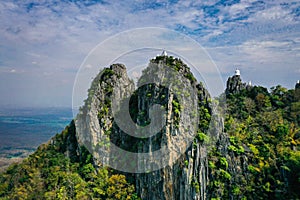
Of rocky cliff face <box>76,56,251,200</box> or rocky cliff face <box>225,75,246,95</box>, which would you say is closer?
rocky cliff face <box>76,56,251,200</box>

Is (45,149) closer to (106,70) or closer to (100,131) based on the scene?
(100,131)

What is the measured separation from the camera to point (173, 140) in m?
18.6

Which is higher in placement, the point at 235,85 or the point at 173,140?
the point at 235,85

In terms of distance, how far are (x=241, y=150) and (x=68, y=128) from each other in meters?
18.0

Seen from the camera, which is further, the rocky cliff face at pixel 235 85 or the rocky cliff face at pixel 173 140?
the rocky cliff face at pixel 235 85

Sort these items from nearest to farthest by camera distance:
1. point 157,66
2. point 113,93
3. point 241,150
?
point 241,150 < point 157,66 < point 113,93

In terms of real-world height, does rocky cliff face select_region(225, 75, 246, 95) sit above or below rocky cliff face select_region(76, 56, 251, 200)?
above

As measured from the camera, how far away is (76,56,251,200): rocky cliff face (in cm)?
1811

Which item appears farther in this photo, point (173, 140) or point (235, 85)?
point (235, 85)

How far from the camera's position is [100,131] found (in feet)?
75.6

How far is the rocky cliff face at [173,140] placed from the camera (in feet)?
59.4

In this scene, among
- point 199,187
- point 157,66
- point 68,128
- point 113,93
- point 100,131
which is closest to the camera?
point 199,187

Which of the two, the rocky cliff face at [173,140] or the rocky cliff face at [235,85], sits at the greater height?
the rocky cliff face at [235,85]

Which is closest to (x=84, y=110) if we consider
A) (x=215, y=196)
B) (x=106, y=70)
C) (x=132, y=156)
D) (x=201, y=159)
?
(x=106, y=70)
